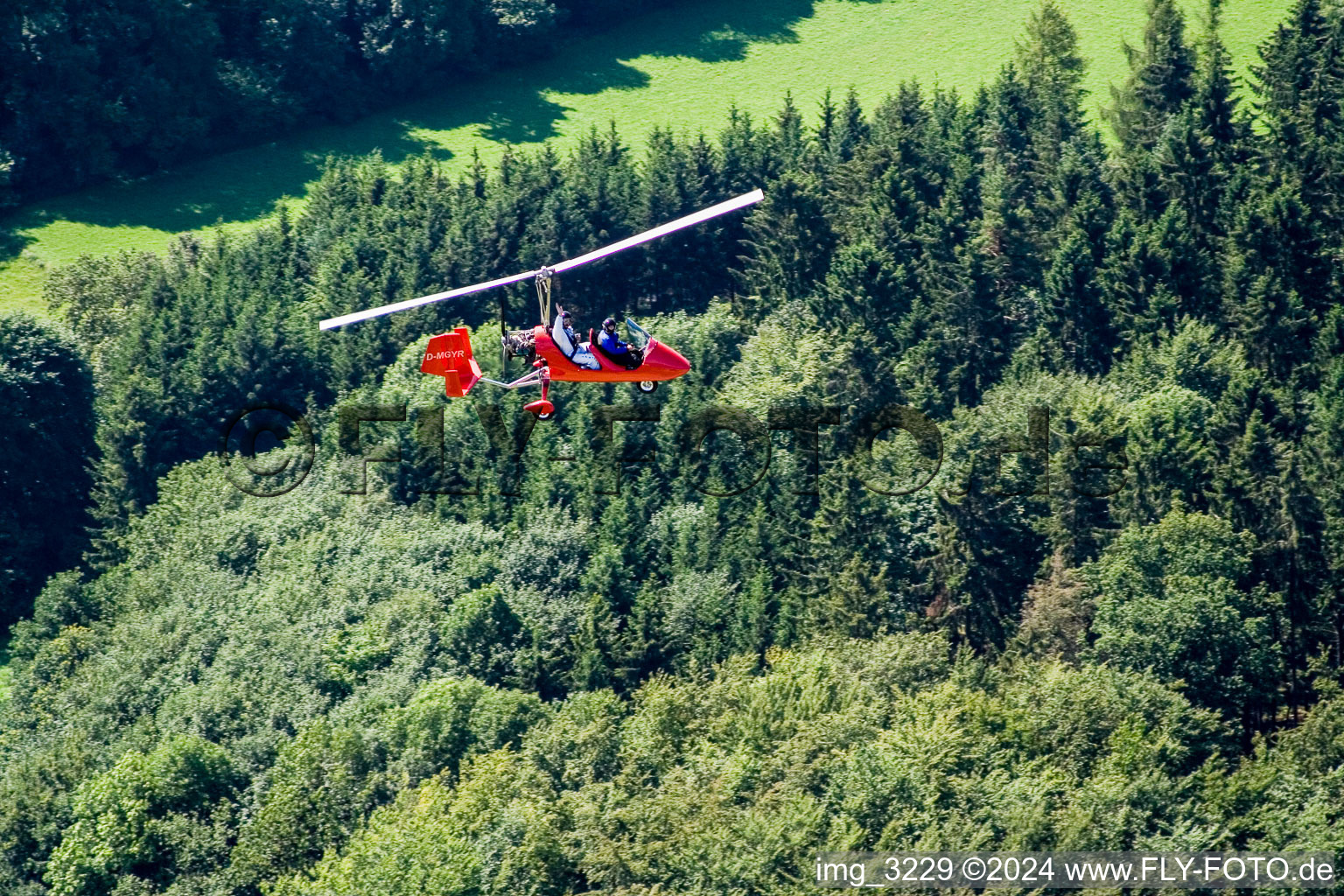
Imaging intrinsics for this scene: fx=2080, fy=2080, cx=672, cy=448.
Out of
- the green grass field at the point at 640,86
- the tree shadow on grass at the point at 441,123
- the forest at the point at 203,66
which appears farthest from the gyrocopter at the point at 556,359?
the forest at the point at 203,66

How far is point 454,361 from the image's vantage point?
64.9m

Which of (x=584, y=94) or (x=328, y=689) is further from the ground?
(x=584, y=94)

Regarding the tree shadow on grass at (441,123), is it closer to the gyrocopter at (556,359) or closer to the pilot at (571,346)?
the gyrocopter at (556,359)

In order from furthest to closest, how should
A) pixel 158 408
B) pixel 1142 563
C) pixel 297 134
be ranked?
pixel 297 134
pixel 158 408
pixel 1142 563

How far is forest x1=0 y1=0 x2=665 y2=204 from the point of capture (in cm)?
14138

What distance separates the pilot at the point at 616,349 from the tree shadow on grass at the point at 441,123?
81394 mm

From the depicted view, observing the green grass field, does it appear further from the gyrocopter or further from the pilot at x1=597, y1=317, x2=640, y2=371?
the pilot at x1=597, y1=317, x2=640, y2=371

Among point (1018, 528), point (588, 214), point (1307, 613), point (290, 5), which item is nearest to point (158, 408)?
point (588, 214)

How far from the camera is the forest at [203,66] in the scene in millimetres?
141375

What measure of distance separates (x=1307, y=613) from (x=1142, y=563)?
8665mm

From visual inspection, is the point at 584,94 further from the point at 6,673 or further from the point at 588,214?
the point at 6,673

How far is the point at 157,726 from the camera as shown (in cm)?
9581

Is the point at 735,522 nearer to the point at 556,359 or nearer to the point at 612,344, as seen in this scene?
the point at 612,344

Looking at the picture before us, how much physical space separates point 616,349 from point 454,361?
531 cm
